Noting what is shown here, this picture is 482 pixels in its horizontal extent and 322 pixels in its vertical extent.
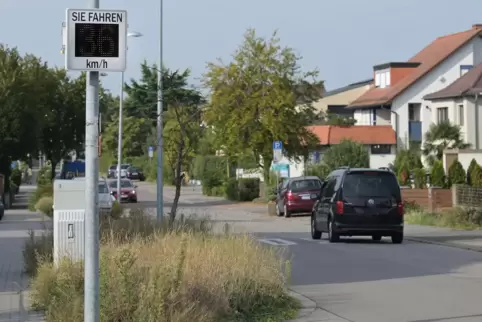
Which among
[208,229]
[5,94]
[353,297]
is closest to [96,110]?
[353,297]

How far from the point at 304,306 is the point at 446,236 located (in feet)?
48.5

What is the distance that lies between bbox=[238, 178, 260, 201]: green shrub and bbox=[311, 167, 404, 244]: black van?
32.5 m

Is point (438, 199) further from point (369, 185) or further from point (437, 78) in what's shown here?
point (437, 78)

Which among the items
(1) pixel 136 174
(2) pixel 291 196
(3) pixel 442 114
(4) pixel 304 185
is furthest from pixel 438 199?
(1) pixel 136 174

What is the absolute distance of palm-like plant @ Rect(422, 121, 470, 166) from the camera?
49.7 m

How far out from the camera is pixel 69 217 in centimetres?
1469

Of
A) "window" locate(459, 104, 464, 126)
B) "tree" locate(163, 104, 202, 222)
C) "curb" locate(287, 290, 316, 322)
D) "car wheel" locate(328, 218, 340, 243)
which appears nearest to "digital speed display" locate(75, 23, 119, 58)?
"curb" locate(287, 290, 316, 322)

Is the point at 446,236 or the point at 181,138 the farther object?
the point at 446,236

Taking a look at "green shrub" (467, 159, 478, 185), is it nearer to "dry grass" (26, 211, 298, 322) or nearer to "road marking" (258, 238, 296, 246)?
"road marking" (258, 238, 296, 246)

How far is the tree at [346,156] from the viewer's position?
50.3 metres

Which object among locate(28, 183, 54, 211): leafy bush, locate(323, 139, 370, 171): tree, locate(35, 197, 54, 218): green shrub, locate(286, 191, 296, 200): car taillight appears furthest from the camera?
locate(323, 139, 370, 171): tree

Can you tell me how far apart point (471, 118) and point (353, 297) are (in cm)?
3957

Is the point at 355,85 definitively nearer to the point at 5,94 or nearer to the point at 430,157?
A: the point at 430,157

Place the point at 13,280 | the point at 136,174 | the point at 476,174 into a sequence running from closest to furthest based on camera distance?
the point at 13,280 → the point at 476,174 → the point at 136,174
